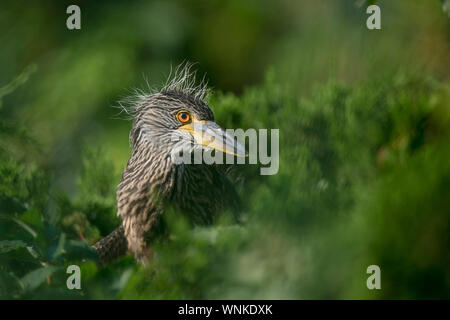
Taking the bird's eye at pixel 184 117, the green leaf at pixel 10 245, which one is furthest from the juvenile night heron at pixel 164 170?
the green leaf at pixel 10 245

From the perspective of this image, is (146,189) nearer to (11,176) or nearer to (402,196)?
(11,176)

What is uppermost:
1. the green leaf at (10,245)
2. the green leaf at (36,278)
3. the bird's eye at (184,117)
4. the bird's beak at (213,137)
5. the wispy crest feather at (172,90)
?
the wispy crest feather at (172,90)

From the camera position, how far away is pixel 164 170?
1.89 m

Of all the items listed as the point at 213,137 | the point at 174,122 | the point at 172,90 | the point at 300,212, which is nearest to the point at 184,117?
the point at 174,122

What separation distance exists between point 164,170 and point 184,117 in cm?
18

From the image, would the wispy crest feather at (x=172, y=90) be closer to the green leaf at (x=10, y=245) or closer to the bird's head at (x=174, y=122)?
the bird's head at (x=174, y=122)

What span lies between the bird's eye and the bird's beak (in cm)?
2

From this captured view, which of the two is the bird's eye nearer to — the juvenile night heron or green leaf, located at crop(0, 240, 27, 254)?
the juvenile night heron

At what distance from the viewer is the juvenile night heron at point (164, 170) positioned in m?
1.69

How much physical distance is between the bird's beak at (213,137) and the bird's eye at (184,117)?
17mm

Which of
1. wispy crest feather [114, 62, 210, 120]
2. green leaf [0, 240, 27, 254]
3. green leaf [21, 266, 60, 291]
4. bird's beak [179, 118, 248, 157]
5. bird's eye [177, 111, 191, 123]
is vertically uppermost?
wispy crest feather [114, 62, 210, 120]

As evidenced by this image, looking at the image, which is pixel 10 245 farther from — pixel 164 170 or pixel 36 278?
pixel 164 170

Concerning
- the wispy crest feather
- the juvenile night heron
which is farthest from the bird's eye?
the wispy crest feather

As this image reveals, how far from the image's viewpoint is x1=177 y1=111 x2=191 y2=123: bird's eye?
5.97ft
